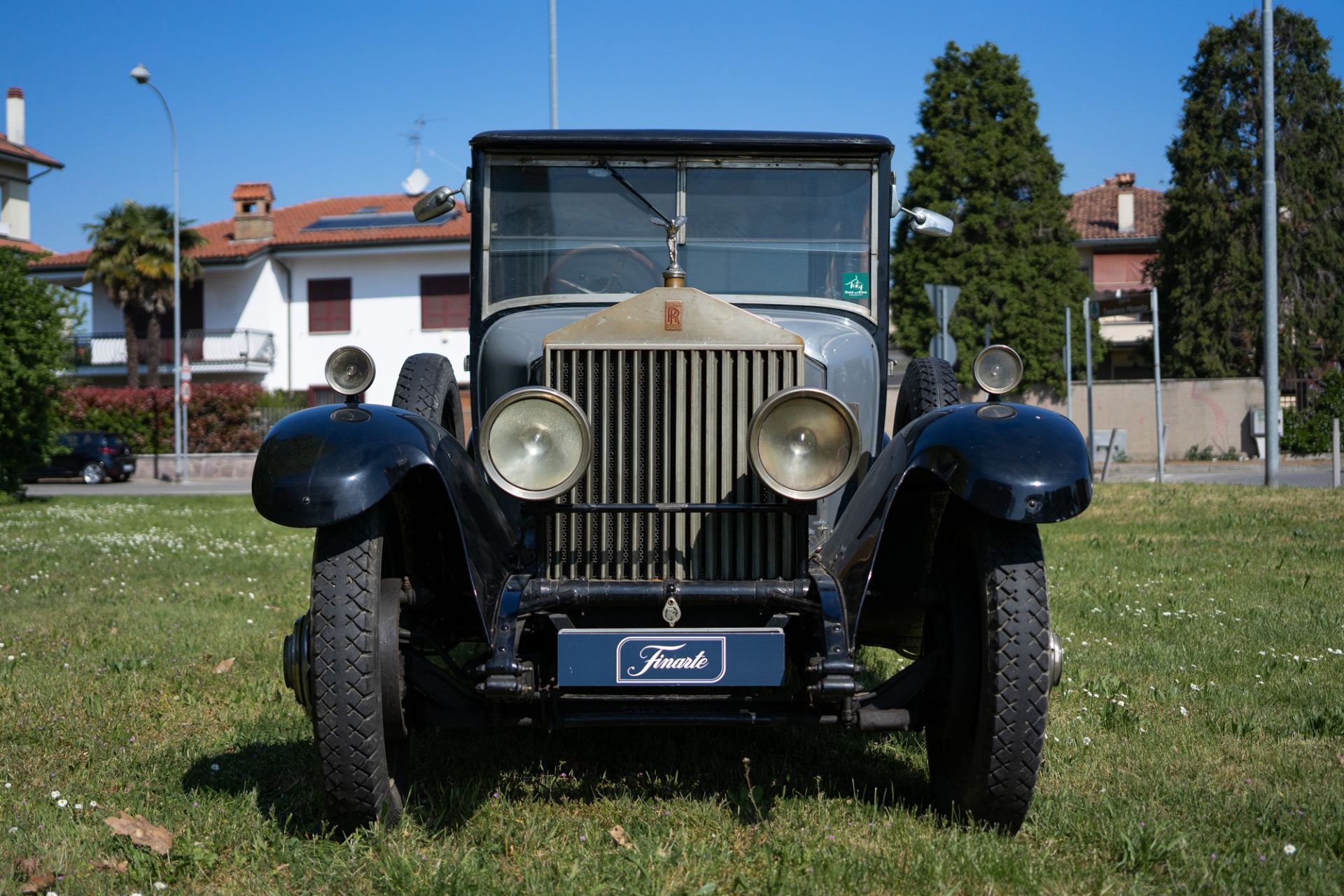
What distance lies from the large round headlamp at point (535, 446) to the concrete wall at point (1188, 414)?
2627 centimetres

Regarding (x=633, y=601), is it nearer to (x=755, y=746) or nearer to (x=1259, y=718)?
(x=755, y=746)

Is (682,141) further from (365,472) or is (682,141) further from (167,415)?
(167,415)

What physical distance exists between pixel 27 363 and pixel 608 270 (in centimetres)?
1432

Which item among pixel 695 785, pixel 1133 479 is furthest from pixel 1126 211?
pixel 695 785

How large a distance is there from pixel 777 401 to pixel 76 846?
2.29 m

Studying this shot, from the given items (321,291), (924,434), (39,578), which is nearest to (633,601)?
(924,434)

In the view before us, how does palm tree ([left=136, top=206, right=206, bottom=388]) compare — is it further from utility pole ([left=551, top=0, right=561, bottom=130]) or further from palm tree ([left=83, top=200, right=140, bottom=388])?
utility pole ([left=551, top=0, right=561, bottom=130])

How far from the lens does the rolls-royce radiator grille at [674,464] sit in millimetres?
3561

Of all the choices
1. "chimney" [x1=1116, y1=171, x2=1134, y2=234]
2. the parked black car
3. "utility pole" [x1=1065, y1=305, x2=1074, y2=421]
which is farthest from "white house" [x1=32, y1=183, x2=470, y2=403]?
"chimney" [x1=1116, y1=171, x2=1134, y2=234]

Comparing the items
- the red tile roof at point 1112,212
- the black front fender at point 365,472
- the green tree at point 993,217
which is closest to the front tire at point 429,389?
the black front fender at point 365,472

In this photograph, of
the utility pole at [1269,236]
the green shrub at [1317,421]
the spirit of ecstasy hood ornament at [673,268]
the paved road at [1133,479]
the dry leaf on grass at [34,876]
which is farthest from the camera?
the green shrub at [1317,421]

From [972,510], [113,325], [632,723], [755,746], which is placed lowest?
[755,746]

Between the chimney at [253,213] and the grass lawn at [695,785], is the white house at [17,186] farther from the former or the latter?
the grass lawn at [695,785]

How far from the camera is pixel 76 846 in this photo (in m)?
3.26
